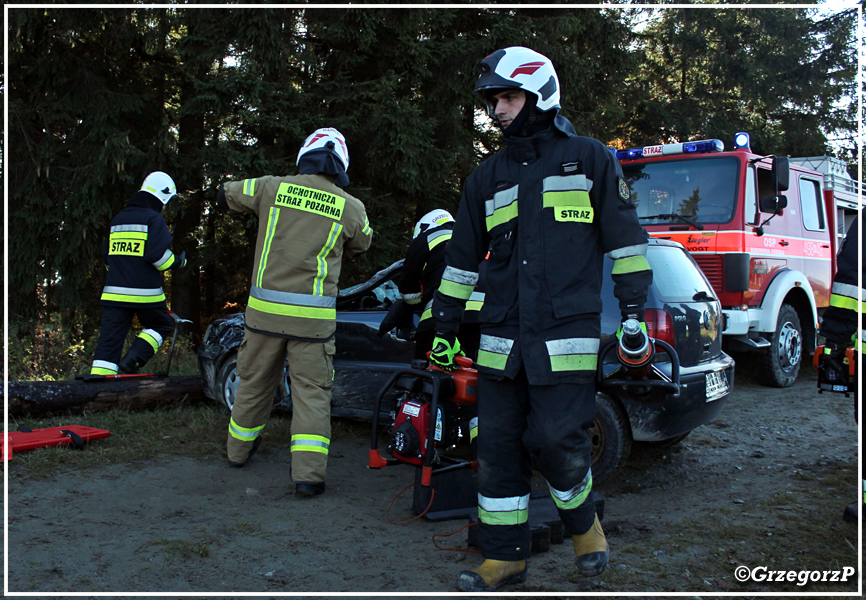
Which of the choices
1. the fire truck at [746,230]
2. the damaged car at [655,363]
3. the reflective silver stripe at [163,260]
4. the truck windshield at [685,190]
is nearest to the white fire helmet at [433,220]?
the damaged car at [655,363]

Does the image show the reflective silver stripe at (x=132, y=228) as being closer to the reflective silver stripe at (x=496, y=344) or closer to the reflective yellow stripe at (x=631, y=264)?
the reflective silver stripe at (x=496, y=344)

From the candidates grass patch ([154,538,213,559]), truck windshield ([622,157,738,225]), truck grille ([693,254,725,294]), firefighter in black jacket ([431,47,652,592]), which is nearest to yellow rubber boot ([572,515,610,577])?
firefighter in black jacket ([431,47,652,592])

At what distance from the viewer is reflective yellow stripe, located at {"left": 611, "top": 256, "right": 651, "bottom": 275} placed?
2758 mm

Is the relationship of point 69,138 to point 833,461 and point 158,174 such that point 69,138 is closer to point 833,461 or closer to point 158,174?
point 158,174

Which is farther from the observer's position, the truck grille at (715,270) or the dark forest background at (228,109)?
the dark forest background at (228,109)

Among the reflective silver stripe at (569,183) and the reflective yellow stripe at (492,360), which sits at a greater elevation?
the reflective silver stripe at (569,183)

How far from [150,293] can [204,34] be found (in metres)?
3.94

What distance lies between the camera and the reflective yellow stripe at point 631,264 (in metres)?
2.76

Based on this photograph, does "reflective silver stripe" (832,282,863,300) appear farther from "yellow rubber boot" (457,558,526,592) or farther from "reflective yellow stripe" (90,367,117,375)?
"reflective yellow stripe" (90,367,117,375)

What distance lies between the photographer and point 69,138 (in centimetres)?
930

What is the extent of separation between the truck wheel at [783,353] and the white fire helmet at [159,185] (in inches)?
254

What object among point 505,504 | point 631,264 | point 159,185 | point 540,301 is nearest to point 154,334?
point 159,185

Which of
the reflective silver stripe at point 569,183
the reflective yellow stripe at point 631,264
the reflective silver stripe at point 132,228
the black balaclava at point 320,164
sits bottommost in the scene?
the reflective yellow stripe at point 631,264

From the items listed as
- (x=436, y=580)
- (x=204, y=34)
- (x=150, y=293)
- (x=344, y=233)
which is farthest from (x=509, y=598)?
(x=204, y=34)
